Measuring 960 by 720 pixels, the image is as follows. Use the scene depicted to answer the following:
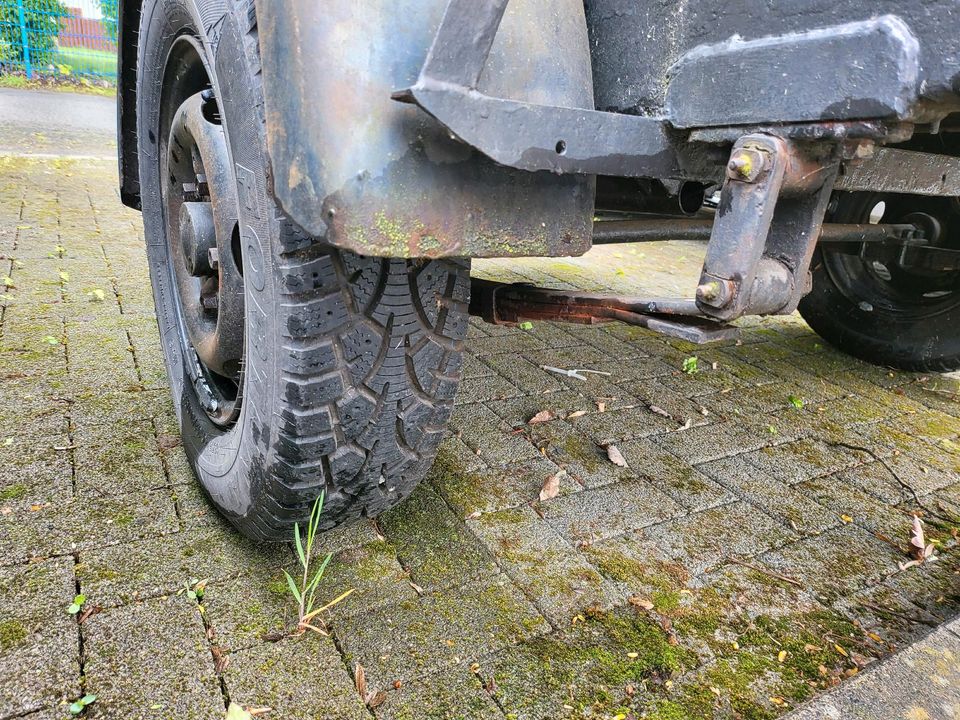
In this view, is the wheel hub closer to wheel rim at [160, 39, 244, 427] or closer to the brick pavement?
wheel rim at [160, 39, 244, 427]

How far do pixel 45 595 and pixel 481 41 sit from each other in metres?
1.34

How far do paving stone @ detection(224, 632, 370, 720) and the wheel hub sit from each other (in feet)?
1.84

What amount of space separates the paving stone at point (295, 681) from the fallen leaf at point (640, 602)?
0.64m

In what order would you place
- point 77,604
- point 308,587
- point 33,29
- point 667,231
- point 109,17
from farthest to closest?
point 109,17, point 33,29, point 667,231, point 308,587, point 77,604

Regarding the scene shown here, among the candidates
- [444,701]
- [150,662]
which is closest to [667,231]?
[444,701]

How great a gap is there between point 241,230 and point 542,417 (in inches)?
53.3

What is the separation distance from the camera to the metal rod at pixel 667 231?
70.8 inches

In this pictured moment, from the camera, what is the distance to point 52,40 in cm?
1250

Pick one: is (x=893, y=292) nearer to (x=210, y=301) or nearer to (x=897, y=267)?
(x=897, y=267)

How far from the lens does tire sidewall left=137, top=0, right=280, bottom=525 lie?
3.74 feet

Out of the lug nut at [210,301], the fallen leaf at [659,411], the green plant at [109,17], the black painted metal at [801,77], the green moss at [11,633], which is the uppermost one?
the green plant at [109,17]

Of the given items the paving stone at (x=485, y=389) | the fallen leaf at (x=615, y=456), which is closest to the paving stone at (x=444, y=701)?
the fallen leaf at (x=615, y=456)

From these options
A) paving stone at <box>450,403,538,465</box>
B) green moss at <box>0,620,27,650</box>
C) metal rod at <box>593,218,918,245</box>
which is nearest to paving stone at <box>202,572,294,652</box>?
green moss at <box>0,620,27,650</box>

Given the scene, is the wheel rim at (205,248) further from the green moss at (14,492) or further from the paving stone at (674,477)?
the paving stone at (674,477)
